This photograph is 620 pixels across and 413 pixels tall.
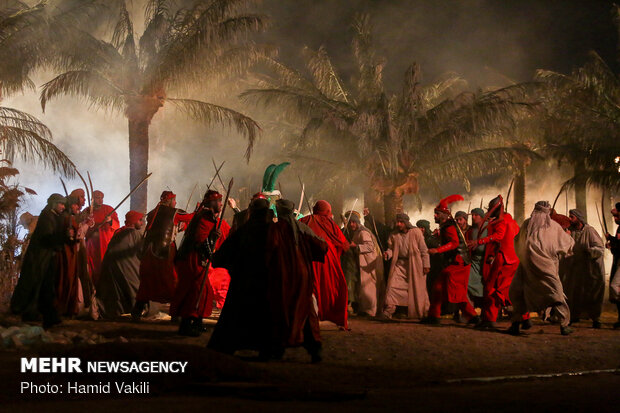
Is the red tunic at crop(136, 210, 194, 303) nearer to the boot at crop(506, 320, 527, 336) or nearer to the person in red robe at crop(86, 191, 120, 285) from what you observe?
the person in red robe at crop(86, 191, 120, 285)

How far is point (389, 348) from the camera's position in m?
8.98

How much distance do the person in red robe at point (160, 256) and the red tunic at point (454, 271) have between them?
3.92 meters

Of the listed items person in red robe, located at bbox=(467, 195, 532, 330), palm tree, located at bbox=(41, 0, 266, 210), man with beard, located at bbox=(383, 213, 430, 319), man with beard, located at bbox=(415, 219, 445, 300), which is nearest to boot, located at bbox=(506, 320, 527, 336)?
person in red robe, located at bbox=(467, 195, 532, 330)

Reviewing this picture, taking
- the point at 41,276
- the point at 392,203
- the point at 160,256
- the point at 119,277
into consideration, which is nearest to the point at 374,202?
the point at 392,203

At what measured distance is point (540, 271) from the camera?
10.6 meters

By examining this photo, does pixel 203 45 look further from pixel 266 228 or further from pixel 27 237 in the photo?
pixel 266 228

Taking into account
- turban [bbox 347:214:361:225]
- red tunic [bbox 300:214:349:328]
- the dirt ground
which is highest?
turban [bbox 347:214:361:225]

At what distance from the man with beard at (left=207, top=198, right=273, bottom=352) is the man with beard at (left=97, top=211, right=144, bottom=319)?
4.13 m

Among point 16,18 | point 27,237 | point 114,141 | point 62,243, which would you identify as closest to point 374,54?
point 16,18

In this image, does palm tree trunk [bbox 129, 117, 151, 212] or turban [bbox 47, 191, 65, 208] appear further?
palm tree trunk [bbox 129, 117, 151, 212]

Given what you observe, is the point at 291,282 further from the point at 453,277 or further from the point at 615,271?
the point at 615,271

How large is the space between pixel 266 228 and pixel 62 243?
328cm

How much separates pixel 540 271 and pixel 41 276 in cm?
646

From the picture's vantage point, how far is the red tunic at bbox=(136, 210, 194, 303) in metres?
10.9
